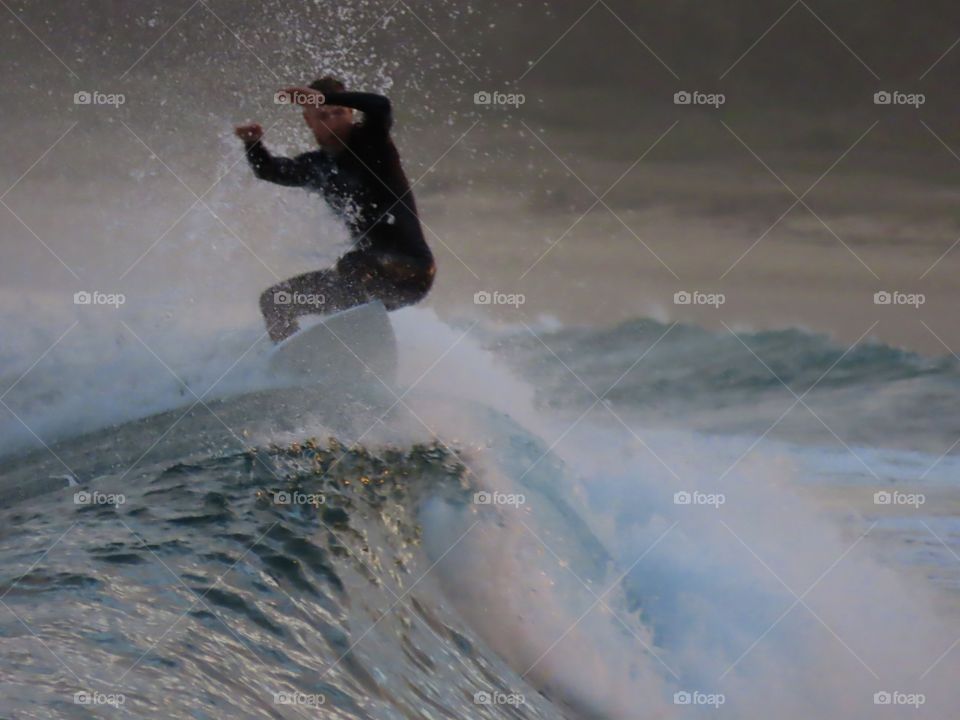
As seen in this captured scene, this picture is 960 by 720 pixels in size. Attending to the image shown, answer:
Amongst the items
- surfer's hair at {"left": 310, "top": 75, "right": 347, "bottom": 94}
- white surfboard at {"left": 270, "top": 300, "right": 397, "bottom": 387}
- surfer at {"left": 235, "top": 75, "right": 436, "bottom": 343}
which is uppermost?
surfer's hair at {"left": 310, "top": 75, "right": 347, "bottom": 94}

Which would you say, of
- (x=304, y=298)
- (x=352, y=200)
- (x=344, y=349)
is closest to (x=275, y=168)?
(x=352, y=200)

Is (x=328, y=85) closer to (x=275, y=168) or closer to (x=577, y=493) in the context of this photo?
(x=275, y=168)

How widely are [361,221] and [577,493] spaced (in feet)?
3.23

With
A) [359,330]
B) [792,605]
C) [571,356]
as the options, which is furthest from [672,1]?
[792,605]

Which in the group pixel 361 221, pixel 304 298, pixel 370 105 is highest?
pixel 370 105

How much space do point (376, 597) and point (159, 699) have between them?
0.80m

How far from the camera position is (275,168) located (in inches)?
129

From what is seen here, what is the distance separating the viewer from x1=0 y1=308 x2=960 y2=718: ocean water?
311cm

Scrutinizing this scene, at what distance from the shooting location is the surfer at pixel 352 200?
3213 millimetres

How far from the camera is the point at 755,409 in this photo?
333cm

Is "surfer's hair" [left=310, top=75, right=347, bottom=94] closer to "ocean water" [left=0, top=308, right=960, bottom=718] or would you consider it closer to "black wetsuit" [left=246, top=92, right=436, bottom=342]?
"black wetsuit" [left=246, top=92, right=436, bottom=342]

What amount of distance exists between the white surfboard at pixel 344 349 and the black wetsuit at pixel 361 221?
0.10 feet

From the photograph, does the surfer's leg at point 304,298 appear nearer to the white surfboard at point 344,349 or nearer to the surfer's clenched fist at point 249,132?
the white surfboard at point 344,349

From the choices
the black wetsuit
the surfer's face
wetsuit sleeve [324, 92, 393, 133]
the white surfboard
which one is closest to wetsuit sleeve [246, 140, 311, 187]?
the black wetsuit
